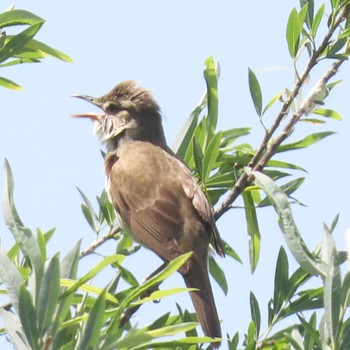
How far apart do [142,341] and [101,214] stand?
83.4 inches

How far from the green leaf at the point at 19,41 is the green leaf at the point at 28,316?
1.56 m

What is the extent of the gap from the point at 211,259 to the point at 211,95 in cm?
102

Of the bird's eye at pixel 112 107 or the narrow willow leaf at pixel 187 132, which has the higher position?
the narrow willow leaf at pixel 187 132

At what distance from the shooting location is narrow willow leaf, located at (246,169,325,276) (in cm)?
310

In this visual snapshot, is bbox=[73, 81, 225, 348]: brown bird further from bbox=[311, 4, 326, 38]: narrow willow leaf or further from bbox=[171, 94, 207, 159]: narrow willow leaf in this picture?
bbox=[311, 4, 326, 38]: narrow willow leaf

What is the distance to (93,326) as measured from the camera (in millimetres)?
2709

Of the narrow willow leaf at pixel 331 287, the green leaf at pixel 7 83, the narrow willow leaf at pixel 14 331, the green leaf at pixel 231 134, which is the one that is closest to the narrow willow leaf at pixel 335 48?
the green leaf at pixel 231 134

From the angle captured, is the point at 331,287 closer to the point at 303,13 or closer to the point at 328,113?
the point at 303,13

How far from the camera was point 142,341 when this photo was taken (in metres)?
2.84

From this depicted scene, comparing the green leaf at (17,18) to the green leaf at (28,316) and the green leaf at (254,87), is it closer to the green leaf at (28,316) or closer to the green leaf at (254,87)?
the green leaf at (254,87)

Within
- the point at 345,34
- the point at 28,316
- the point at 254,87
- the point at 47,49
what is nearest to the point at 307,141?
the point at 254,87

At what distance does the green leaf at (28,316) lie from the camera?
8.82ft

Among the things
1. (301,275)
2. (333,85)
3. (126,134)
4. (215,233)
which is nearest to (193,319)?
(301,275)

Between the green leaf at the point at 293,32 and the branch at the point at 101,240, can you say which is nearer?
the green leaf at the point at 293,32
